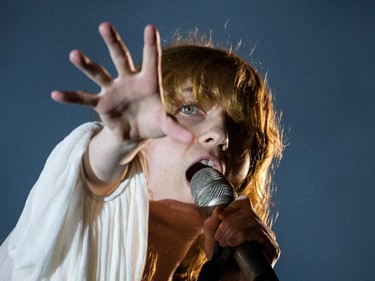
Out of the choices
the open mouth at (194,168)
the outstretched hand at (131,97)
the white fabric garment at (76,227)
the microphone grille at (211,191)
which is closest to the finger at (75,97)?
the outstretched hand at (131,97)

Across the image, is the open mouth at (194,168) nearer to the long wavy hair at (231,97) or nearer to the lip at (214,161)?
the lip at (214,161)

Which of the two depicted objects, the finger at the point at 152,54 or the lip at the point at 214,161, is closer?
the finger at the point at 152,54

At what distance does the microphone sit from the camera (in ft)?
2.59

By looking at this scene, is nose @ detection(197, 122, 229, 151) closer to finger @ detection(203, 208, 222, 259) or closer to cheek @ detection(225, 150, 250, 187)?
cheek @ detection(225, 150, 250, 187)

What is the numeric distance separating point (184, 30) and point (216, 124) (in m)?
0.62

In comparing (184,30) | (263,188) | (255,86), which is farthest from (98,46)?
(263,188)

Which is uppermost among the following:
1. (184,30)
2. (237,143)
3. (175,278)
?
(184,30)

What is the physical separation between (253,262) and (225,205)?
16 cm

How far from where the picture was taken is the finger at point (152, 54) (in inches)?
31.1

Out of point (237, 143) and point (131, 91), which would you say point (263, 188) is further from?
point (131, 91)

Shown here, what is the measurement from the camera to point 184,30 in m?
1.79

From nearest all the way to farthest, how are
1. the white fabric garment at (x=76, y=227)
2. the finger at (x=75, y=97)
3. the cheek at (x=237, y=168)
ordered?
the finger at (x=75, y=97) → the white fabric garment at (x=76, y=227) → the cheek at (x=237, y=168)

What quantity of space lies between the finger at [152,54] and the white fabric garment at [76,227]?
0.62 feet

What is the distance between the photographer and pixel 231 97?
1.34 m
